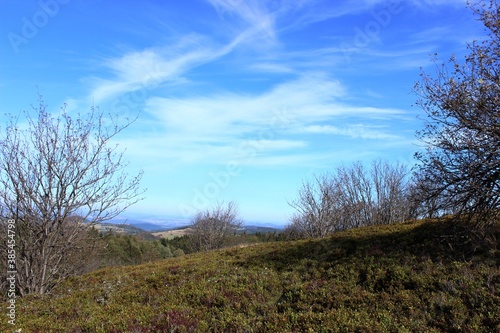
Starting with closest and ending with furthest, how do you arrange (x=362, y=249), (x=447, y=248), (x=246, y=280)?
(x=447, y=248) < (x=246, y=280) < (x=362, y=249)

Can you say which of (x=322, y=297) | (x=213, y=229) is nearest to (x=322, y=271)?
(x=322, y=297)

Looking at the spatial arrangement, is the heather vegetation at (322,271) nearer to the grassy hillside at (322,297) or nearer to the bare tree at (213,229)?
the grassy hillside at (322,297)

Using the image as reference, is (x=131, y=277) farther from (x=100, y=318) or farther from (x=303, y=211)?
(x=303, y=211)

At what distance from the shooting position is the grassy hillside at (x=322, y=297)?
6.37 m

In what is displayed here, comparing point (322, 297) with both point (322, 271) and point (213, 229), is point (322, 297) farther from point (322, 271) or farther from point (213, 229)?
Answer: point (213, 229)

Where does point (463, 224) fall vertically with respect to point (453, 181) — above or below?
below

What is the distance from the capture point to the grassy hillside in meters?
6.37

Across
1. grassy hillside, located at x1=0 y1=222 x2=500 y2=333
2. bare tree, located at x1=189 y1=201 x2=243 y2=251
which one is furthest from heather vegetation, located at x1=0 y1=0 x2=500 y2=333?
bare tree, located at x1=189 y1=201 x2=243 y2=251

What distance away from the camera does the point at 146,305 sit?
889 cm

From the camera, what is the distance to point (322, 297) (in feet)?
26.0

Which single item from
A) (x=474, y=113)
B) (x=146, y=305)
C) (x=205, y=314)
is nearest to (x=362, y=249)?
(x=474, y=113)

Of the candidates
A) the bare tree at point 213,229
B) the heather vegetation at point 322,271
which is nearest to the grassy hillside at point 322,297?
the heather vegetation at point 322,271

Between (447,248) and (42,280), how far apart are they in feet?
46.2

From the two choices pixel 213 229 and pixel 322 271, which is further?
pixel 213 229
